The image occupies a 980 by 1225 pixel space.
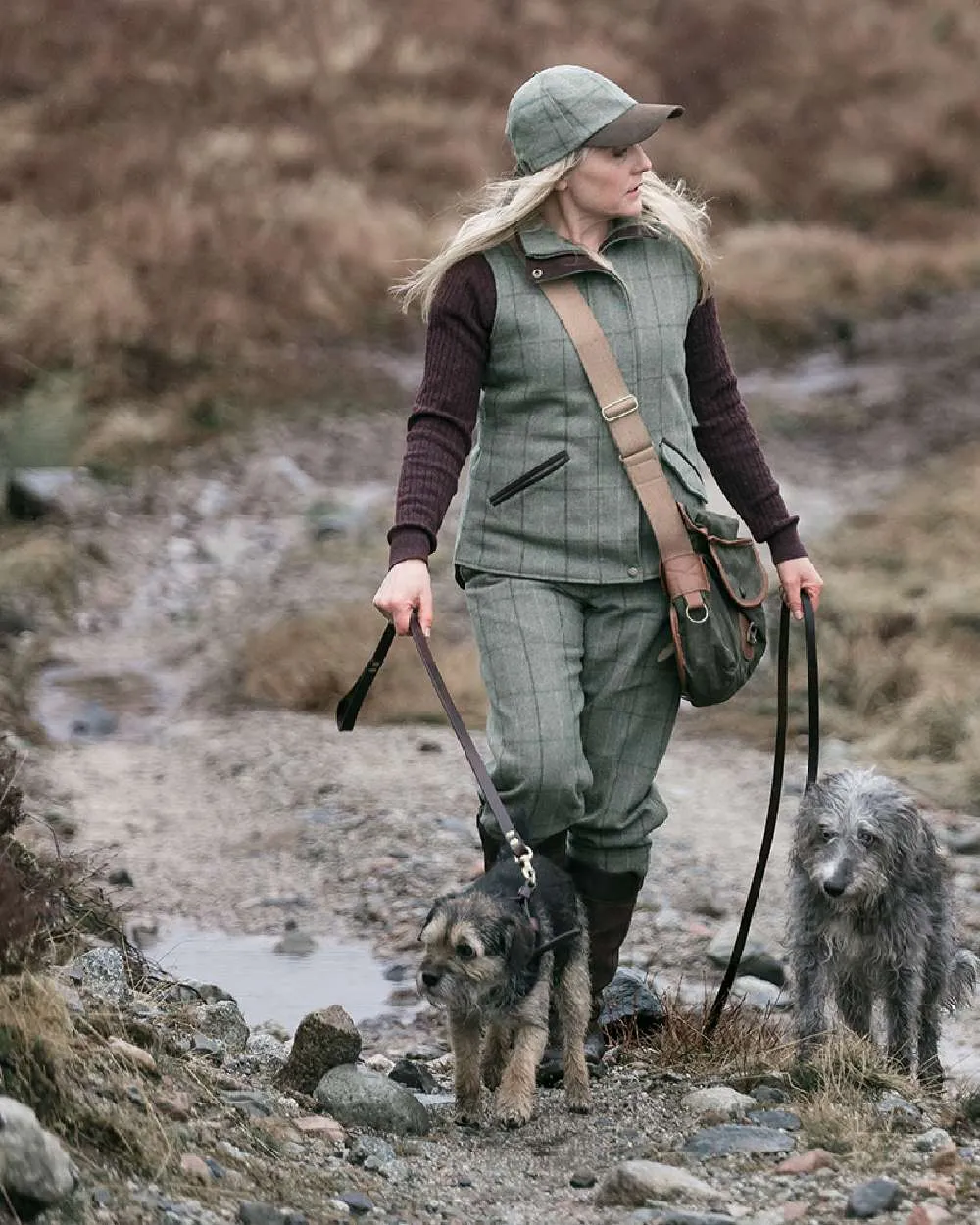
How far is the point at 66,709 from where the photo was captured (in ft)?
38.6

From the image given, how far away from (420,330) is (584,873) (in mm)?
14742

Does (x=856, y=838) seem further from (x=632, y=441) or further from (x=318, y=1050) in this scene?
(x=318, y=1050)

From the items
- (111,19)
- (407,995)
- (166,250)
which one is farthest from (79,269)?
(407,995)

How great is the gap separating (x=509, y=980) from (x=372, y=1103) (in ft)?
1.65

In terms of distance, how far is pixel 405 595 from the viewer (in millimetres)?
4832

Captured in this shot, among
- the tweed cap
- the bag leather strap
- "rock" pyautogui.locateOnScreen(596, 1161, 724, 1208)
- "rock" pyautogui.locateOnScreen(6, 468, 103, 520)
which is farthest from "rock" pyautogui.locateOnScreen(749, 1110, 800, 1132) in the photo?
"rock" pyautogui.locateOnScreen(6, 468, 103, 520)

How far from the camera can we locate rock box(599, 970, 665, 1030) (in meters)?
6.04

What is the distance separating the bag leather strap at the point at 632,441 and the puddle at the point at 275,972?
2.53 metres

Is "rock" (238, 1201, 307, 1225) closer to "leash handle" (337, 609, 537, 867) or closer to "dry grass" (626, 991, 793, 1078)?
"leash handle" (337, 609, 537, 867)

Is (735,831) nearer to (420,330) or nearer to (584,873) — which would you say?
(584,873)

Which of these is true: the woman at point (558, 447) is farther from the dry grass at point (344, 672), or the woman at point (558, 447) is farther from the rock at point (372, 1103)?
the dry grass at point (344, 672)

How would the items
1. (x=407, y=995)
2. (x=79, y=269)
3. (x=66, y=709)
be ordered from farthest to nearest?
(x=79, y=269) < (x=66, y=709) < (x=407, y=995)

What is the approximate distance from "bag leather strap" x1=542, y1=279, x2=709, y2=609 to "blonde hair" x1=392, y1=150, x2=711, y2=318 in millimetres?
197

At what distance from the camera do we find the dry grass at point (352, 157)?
19.0m
